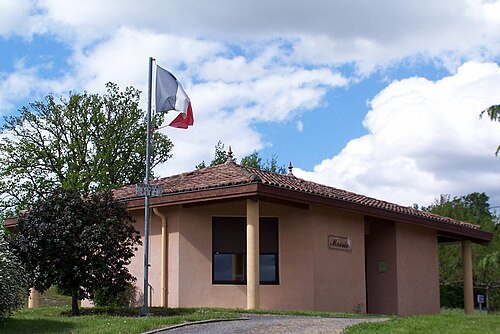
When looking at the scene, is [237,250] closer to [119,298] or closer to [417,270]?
[119,298]

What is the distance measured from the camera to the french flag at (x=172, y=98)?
18.2 metres

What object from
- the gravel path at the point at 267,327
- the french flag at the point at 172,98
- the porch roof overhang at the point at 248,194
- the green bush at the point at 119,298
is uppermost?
the french flag at the point at 172,98

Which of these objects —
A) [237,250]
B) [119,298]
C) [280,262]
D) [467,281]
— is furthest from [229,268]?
[467,281]

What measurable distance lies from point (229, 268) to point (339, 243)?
339 cm

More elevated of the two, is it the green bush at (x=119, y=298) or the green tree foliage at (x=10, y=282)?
the green tree foliage at (x=10, y=282)

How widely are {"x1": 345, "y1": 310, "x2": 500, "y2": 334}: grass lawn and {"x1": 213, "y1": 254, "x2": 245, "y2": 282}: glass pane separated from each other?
7.40 m

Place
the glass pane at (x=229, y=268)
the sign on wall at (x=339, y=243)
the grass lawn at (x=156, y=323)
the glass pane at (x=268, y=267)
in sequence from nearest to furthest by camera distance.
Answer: the grass lawn at (x=156, y=323) → the glass pane at (x=229, y=268) → the glass pane at (x=268, y=267) → the sign on wall at (x=339, y=243)

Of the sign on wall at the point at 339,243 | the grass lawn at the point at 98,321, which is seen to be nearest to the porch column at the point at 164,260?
the grass lawn at the point at 98,321

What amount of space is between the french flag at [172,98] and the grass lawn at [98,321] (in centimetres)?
465

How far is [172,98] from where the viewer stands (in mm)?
18297

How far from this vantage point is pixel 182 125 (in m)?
18.6

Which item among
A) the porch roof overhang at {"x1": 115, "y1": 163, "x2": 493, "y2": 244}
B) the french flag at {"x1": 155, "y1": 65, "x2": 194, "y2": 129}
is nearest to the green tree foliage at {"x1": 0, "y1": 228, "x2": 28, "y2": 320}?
the french flag at {"x1": 155, "y1": 65, "x2": 194, "y2": 129}

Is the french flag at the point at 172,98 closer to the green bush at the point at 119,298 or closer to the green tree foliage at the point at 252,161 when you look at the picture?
the green bush at the point at 119,298

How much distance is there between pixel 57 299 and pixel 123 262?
17.3 m
